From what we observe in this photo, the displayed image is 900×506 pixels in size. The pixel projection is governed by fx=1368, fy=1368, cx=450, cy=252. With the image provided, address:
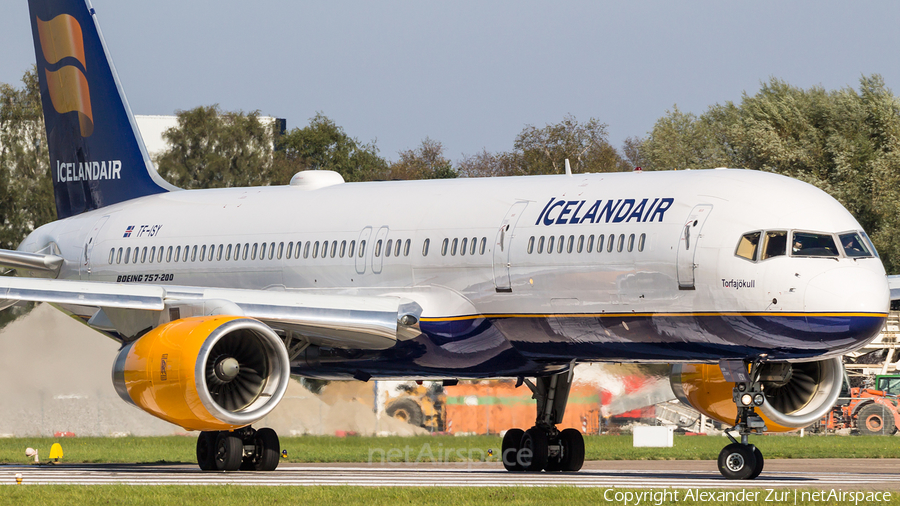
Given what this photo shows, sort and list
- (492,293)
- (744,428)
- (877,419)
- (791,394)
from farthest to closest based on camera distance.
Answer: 1. (877,419)
2. (791,394)
3. (492,293)
4. (744,428)

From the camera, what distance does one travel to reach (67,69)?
28828mm

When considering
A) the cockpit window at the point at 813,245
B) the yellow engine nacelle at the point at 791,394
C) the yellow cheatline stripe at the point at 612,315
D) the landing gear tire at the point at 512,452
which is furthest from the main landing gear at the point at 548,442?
the cockpit window at the point at 813,245

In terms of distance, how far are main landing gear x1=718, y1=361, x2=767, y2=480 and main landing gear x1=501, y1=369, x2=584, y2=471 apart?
15.3 feet

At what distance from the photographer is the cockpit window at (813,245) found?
60.9 feet

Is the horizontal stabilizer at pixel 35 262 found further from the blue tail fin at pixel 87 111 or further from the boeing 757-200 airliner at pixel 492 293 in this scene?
the blue tail fin at pixel 87 111

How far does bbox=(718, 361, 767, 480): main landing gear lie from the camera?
1908 cm

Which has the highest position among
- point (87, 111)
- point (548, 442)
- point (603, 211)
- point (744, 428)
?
point (87, 111)

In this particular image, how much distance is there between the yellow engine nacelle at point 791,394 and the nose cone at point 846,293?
2.56 meters

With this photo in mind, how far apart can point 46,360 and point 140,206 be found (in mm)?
6457

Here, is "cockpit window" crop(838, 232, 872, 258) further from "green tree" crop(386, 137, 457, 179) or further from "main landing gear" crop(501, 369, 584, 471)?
"green tree" crop(386, 137, 457, 179)

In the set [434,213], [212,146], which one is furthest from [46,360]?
[212,146]

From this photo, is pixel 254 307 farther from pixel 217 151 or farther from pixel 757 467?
pixel 217 151

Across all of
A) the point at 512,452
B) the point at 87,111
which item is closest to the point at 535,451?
the point at 512,452

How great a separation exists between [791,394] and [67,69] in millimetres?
16433
